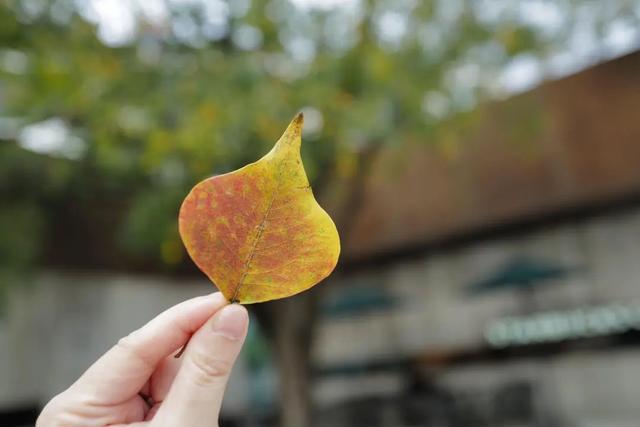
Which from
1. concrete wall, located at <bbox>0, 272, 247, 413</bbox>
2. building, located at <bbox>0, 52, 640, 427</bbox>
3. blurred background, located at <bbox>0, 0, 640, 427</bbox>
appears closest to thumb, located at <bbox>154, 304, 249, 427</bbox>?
blurred background, located at <bbox>0, 0, 640, 427</bbox>

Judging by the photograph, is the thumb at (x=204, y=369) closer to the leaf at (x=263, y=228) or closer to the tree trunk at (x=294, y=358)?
the leaf at (x=263, y=228)

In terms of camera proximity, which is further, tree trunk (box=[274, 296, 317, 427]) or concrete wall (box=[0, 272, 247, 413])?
concrete wall (box=[0, 272, 247, 413])

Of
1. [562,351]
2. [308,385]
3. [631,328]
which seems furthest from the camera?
[562,351]

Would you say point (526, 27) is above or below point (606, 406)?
above

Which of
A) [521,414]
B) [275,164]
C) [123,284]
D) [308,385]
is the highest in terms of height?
[123,284]

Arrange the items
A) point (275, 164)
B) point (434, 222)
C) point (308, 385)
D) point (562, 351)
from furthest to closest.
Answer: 1. point (434, 222)
2. point (562, 351)
3. point (308, 385)
4. point (275, 164)

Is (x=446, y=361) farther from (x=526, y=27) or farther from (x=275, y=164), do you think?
(x=275, y=164)

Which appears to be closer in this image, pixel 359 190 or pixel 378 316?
pixel 359 190

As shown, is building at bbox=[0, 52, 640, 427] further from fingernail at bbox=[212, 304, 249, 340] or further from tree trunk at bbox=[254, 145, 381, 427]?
fingernail at bbox=[212, 304, 249, 340]

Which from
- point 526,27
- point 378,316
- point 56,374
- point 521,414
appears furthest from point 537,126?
point 56,374
